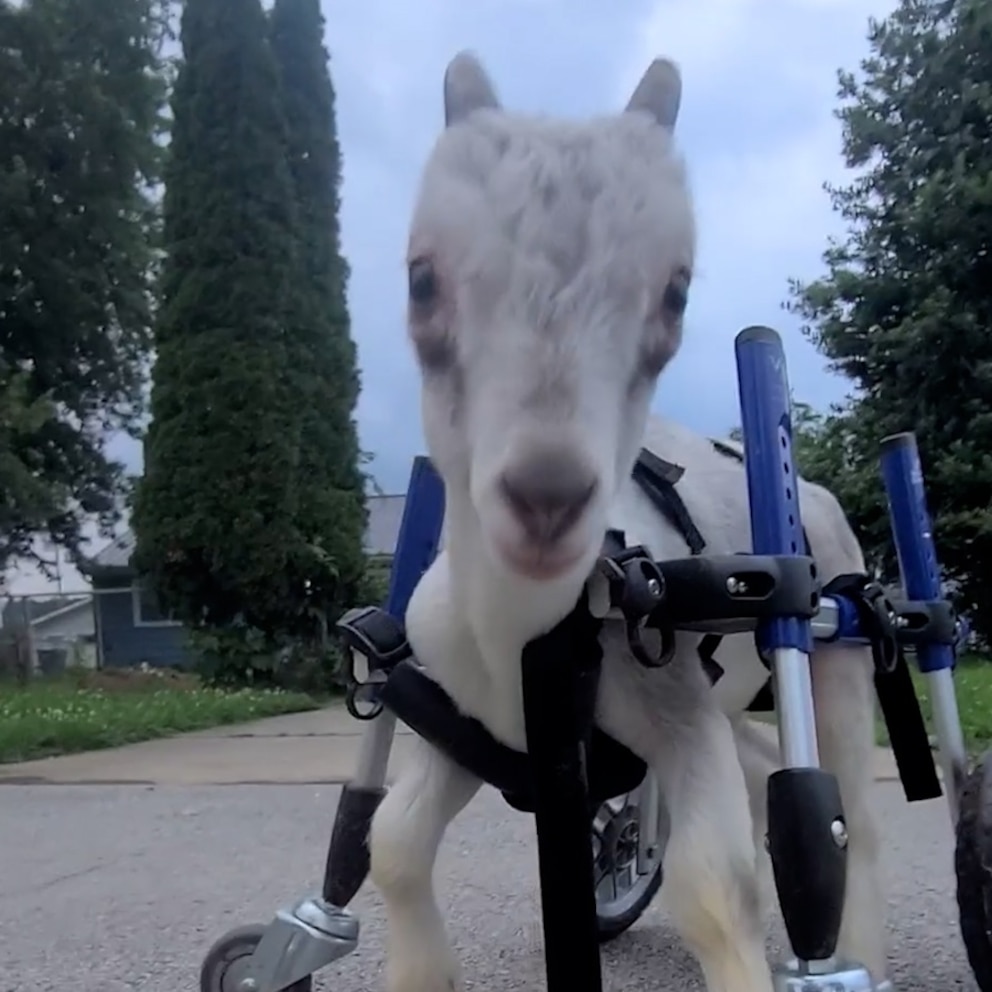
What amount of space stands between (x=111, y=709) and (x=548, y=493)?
7756mm

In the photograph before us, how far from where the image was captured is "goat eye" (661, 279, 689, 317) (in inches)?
52.0

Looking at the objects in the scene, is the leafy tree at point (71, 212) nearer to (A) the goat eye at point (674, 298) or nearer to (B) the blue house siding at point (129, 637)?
(B) the blue house siding at point (129, 637)

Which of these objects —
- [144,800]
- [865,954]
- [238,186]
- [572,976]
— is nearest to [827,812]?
[572,976]

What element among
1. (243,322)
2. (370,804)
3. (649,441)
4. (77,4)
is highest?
(77,4)

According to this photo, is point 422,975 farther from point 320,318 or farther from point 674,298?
point 320,318

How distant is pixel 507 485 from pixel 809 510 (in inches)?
42.1

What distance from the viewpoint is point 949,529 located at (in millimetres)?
12297

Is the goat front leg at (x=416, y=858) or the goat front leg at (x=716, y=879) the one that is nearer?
the goat front leg at (x=716, y=879)

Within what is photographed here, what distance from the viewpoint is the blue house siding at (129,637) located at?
2002cm

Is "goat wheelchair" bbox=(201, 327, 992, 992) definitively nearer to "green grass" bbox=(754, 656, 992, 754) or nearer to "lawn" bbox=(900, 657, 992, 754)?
"green grass" bbox=(754, 656, 992, 754)

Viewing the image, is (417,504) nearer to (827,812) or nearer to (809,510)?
(809,510)

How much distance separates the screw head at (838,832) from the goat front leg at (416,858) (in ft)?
1.81

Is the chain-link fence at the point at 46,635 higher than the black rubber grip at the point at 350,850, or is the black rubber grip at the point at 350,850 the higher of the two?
the chain-link fence at the point at 46,635

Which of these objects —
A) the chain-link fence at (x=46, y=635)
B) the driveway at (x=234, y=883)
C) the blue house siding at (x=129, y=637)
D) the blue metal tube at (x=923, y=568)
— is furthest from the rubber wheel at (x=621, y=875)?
the blue house siding at (x=129, y=637)
